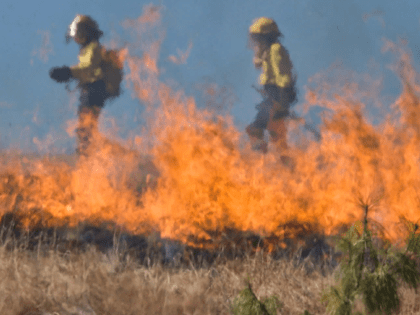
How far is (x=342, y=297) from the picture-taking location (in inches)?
67.7

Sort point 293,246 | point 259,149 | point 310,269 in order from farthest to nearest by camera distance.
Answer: point 259,149 < point 293,246 < point 310,269

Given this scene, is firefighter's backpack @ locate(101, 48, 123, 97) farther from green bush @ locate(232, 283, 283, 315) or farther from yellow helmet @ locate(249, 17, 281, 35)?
green bush @ locate(232, 283, 283, 315)

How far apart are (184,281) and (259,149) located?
5.24 meters

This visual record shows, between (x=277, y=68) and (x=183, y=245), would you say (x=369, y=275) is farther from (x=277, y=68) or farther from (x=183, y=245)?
(x=277, y=68)

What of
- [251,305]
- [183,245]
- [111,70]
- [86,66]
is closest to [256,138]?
[111,70]

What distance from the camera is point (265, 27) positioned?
30.3 feet

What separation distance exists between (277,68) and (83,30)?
13.8 feet

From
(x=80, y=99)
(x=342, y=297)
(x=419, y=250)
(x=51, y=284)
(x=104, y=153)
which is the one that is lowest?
(x=51, y=284)

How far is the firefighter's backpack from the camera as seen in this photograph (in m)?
9.29

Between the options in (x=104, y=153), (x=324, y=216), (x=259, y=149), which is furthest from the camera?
(x=259, y=149)

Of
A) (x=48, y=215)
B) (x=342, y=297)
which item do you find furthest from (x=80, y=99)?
(x=342, y=297)

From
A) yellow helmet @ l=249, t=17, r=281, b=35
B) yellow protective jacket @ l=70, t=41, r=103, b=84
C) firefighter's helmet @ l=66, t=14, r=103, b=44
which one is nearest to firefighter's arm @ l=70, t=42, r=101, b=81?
yellow protective jacket @ l=70, t=41, r=103, b=84

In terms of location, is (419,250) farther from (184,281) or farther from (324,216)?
(324,216)

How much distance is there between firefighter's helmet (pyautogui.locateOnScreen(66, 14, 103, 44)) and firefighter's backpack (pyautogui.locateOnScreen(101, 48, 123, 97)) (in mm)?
459
